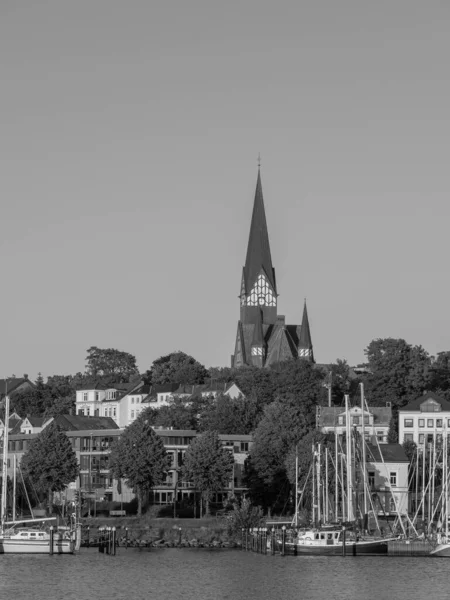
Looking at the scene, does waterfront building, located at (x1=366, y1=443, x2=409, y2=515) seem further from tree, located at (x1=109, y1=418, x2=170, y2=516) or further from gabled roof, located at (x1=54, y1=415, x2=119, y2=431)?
gabled roof, located at (x1=54, y1=415, x2=119, y2=431)

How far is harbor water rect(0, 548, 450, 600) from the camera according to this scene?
302 feet

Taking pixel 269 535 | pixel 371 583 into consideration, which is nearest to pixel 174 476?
pixel 269 535

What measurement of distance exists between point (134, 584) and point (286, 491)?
46.9 metres

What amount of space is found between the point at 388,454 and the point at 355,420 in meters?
23.7

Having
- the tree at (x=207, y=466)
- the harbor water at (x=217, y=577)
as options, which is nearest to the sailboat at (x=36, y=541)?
the harbor water at (x=217, y=577)

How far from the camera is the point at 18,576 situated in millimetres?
101312

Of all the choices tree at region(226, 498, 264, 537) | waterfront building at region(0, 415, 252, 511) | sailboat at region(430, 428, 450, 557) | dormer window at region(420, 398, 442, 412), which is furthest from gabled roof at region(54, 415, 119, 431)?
sailboat at region(430, 428, 450, 557)

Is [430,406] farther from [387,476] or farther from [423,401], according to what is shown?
[387,476]

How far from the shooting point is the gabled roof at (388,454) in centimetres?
15088

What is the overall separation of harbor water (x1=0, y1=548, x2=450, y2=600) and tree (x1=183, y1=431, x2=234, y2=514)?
2116 centimetres

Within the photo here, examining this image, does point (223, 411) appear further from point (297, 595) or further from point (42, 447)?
point (297, 595)

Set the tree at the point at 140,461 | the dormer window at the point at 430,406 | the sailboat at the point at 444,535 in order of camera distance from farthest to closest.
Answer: the dormer window at the point at 430,406, the tree at the point at 140,461, the sailboat at the point at 444,535

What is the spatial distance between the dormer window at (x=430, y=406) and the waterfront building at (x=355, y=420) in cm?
556

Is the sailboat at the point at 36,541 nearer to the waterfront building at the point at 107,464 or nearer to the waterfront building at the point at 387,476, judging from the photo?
the waterfront building at the point at 107,464
